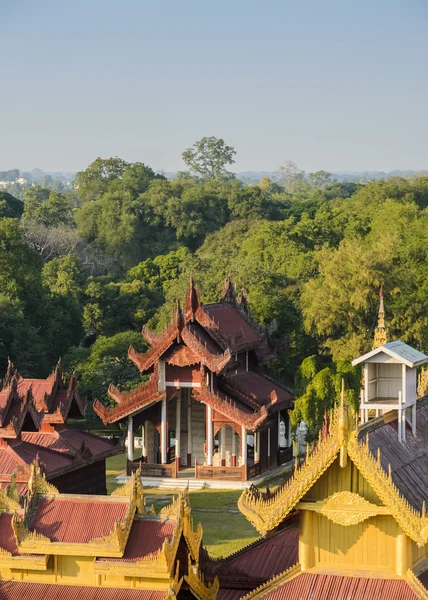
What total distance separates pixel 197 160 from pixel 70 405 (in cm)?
11637

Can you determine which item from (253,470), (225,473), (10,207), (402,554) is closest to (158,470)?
(225,473)

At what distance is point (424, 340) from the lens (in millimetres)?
47094

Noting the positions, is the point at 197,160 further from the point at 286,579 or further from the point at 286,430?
the point at 286,579

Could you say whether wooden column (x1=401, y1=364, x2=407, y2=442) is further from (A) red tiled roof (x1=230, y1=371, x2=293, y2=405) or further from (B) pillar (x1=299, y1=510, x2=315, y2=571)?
(A) red tiled roof (x1=230, y1=371, x2=293, y2=405)

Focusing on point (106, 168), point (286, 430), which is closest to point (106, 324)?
point (286, 430)

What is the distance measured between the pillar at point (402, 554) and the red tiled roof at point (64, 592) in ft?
9.77

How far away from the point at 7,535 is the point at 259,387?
67.8 feet

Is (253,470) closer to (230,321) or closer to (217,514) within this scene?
(217,514)

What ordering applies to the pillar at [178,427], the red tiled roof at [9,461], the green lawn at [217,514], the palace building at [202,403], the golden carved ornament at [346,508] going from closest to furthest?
the golden carved ornament at [346,508] → the red tiled roof at [9,461] → the green lawn at [217,514] → the palace building at [202,403] → the pillar at [178,427]

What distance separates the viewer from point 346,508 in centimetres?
1623

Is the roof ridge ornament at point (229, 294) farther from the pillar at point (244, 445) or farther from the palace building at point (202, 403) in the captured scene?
the pillar at point (244, 445)

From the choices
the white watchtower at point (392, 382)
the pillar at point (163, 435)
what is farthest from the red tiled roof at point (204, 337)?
the white watchtower at point (392, 382)

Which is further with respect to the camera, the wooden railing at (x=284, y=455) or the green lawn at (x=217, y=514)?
the wooden railing at (x=284, y=455)

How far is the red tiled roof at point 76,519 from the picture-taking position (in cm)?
1764
